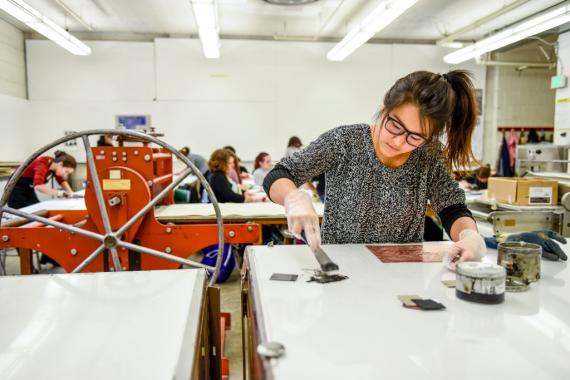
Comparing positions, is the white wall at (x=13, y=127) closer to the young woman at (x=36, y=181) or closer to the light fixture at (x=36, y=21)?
the light fixture at (x=36, y=21)

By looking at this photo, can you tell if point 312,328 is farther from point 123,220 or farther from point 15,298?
point 123,220

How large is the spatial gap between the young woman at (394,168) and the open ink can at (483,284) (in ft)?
1.28

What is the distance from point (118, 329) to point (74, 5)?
6.04m

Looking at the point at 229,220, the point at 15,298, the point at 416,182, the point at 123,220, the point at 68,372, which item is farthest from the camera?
the point at 229,220

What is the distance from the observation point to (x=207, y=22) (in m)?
4.84

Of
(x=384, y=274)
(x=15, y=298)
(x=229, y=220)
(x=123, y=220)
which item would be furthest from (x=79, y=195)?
(x=384, y=274)

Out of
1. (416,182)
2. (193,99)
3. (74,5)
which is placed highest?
(74,5)

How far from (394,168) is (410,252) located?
0.88 feet

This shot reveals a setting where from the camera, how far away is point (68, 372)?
2.26 ft

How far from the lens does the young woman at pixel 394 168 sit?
132cm

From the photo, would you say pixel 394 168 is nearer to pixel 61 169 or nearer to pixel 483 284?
pixel 483 284

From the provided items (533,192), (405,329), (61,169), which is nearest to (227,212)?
(533,192)

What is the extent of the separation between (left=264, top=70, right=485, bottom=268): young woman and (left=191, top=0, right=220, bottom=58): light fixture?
3.24 metres

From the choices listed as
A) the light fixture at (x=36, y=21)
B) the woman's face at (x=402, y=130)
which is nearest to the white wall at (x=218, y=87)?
the light fixture at (x=36, y=21)
